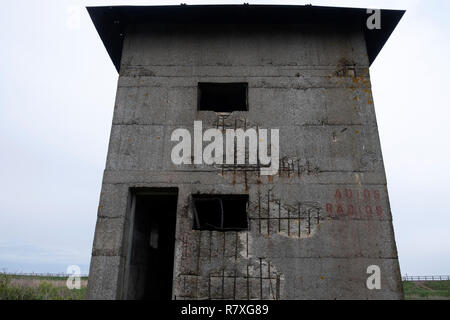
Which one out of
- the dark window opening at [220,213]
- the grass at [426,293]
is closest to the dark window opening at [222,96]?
the dark window opening at [220,213]

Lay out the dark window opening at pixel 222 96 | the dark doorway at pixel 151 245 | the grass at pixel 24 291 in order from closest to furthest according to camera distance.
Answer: the dark doorway at pixel 151 245
the dark window opening at pixel 222 96
the grass at pixel 24 291

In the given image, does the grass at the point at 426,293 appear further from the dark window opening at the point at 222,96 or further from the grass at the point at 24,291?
the grass at the point at 24,291

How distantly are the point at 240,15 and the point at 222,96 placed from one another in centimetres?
166

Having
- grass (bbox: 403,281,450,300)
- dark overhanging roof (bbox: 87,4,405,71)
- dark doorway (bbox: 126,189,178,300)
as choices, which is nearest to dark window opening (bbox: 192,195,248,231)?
dark doorway (bbox: 126,189,178,300)

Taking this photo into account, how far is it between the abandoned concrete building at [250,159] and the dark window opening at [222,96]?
2.3 inches

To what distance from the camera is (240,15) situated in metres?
6.47

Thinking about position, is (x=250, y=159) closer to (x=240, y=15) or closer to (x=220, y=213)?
(x=220, y=213)

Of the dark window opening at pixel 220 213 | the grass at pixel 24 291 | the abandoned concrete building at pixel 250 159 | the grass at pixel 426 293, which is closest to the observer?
the abandoned concrete building at pixel 250 159

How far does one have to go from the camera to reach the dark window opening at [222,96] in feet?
20.5

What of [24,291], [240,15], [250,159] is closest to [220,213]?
[250,159]

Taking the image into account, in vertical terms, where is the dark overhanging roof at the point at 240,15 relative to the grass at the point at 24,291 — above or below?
above

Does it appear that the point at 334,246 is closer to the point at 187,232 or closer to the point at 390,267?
the point at 390,267
